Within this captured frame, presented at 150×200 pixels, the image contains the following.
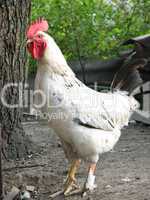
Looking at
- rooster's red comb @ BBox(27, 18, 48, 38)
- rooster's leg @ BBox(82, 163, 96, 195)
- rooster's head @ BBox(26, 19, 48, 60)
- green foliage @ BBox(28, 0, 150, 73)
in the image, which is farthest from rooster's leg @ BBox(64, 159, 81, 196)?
green foliage @ BBox(28, 0, 150, 73)

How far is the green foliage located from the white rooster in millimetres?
4003

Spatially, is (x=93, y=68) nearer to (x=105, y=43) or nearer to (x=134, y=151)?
(x=105, y=43)

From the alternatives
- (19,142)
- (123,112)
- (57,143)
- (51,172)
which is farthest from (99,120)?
(57,143)

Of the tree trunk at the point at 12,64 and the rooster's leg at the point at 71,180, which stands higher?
the tree trunk at the point at 12,64

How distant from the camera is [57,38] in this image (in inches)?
314

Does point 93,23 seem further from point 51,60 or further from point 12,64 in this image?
point 51,60

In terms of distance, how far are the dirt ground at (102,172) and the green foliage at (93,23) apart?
2.61 metres

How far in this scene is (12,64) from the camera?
480 cm

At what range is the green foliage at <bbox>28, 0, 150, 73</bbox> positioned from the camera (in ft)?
25.2

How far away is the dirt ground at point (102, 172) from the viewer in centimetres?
384

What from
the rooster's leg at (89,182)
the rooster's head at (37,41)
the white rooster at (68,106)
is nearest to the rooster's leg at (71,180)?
the white rooster at (68,106)

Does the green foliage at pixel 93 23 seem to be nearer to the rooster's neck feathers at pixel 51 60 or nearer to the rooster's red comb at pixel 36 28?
the rooster's red comb at pixel 36 28

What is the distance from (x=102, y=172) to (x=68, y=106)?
1115mm

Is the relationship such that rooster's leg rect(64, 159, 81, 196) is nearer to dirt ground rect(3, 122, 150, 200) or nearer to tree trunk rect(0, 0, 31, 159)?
dirt ground rect(3, 122, 150, 200)
